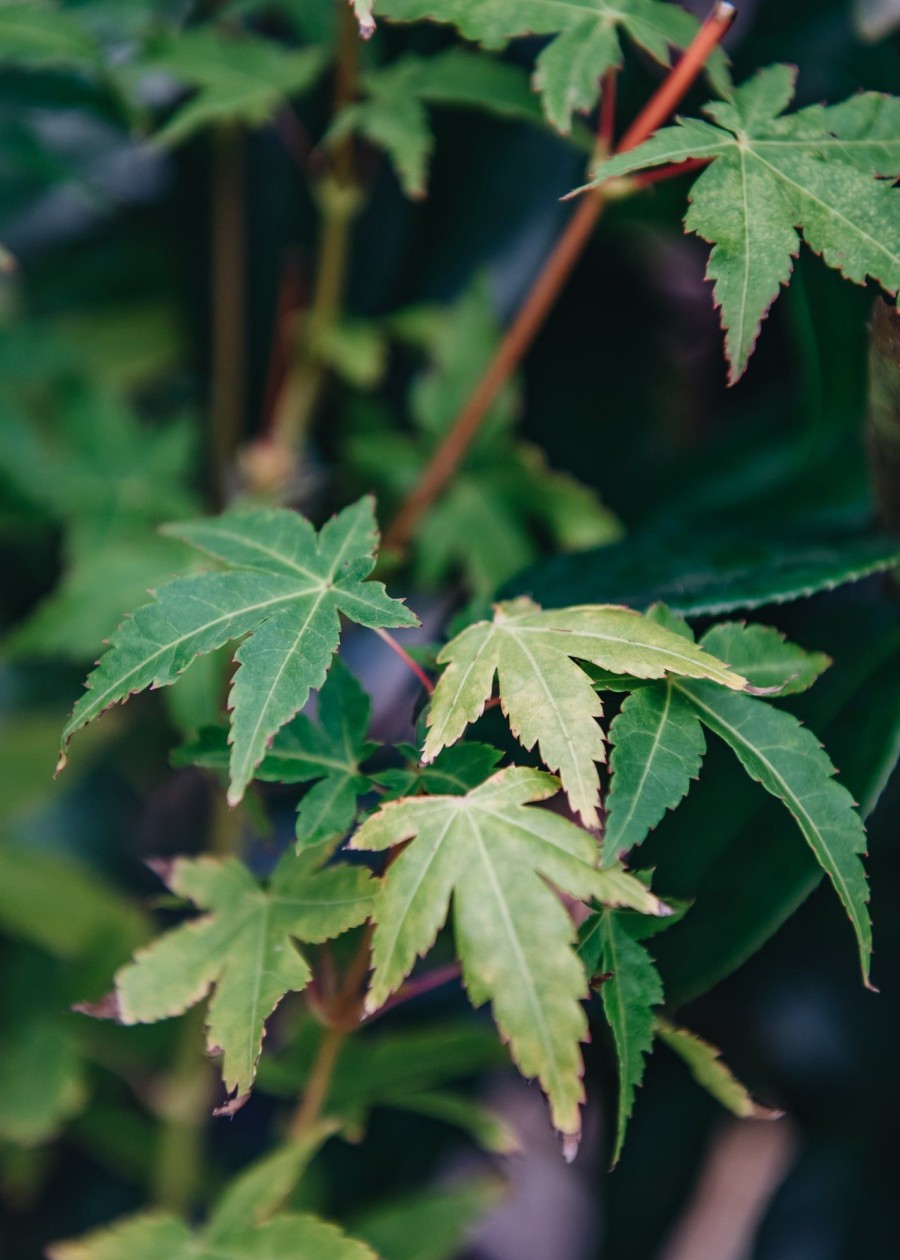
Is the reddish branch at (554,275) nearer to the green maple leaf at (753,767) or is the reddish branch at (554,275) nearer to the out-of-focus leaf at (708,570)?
the out-of-focus leaf at (708,570)

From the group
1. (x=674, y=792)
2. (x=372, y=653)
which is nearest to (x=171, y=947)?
(x=674, y=792)

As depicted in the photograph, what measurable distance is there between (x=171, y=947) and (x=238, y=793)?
173mm

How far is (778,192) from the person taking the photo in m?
0.57

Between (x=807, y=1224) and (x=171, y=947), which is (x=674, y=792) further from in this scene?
(x=807, y=1224)

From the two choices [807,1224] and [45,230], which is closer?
[807,1224]

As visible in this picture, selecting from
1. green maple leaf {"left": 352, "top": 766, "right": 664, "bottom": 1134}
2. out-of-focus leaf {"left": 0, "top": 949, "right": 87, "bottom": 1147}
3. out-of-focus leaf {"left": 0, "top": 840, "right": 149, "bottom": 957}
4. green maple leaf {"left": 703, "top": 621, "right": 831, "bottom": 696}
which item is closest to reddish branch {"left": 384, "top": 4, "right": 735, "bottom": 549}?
green maple leaf {"left": 703, "top": 621, "right": 831, "bottom": 696}

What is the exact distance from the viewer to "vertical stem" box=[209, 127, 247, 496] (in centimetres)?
119

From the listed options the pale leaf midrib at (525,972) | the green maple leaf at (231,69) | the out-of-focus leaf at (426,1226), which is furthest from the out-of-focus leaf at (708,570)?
the out-of-focus leaf at (426,1226)

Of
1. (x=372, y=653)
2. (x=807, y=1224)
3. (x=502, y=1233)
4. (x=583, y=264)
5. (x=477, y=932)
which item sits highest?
(x=583, y=264)

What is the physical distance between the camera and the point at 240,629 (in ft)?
1.77

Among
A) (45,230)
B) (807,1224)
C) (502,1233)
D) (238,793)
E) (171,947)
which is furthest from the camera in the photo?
(502,1233)

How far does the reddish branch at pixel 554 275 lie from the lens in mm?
652

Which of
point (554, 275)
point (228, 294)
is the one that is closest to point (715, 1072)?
point (554, 275)

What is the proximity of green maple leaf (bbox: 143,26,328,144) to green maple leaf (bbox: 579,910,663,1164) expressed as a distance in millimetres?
664
